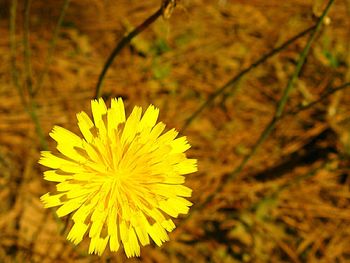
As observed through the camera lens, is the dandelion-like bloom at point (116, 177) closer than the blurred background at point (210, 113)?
Yes

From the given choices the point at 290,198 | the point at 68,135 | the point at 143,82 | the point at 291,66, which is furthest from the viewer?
the point at 291,66

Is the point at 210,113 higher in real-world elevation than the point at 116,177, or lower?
higher

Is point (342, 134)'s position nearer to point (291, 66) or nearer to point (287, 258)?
point (291, 66)

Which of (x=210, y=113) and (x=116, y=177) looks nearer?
(x=116, y=177)

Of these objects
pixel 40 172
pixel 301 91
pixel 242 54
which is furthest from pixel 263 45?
pixel 40 172

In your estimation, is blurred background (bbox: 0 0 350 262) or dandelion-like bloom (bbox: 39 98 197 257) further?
blurred background (bbox: 0 0 350 262)
